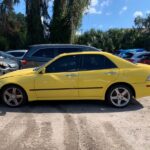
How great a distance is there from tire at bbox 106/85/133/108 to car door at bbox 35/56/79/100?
917mm

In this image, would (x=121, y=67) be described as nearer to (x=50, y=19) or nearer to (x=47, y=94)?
(x=47, y=94)

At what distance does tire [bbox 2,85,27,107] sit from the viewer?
435 inches

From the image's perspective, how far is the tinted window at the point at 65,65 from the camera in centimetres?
1112

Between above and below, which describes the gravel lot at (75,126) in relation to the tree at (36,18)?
below

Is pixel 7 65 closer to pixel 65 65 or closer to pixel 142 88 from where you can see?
pixel 65 65

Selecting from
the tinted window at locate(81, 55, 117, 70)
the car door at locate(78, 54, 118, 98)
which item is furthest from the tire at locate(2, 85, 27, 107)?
the tinted window at locate(81, 55, 117, 70)

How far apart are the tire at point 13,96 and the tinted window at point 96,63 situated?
5.74 ft

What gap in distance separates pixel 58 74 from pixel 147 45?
41371 millimetres

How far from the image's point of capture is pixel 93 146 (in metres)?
7.22

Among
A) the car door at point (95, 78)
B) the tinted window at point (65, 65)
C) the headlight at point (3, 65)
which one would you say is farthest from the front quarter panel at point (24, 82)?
the headlight at point (3, 65)

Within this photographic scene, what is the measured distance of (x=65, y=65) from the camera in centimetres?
1121

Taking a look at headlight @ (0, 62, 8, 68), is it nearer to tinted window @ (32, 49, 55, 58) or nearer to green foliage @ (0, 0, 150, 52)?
tinted window @ (32, 49, 55, 58)

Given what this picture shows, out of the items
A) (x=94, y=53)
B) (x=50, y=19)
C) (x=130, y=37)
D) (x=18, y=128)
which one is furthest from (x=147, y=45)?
(x=18, y=128)

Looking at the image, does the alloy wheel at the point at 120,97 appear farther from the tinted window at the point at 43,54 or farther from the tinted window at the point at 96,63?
the tinted window at the point at 43,54
